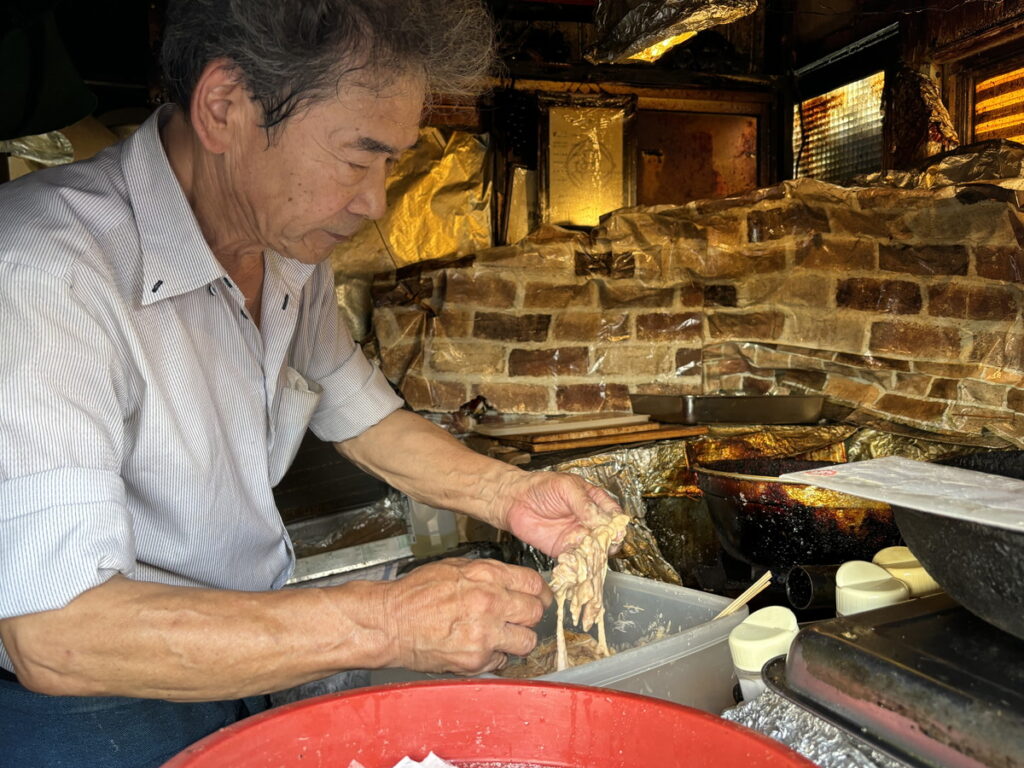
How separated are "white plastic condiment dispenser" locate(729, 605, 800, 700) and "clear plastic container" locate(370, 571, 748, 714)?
142 millimetres

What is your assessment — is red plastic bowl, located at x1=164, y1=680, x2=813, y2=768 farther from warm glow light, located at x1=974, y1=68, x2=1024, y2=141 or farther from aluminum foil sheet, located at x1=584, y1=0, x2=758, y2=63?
warm glow light, located at x1=974, y1=68, x2=1024, y2=141

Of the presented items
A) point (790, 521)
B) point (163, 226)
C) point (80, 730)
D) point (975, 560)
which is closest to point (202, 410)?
point (163, 226)

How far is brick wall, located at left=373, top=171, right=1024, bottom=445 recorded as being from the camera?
10.6ft

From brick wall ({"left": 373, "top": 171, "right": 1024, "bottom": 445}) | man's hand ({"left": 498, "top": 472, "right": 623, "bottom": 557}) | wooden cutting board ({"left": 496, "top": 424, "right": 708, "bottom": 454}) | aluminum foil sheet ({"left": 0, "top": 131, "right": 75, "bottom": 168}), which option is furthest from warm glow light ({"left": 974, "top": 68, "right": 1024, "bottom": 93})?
aluminum foil sheet ({"left": 0, "top": 131, "right": 75, "bottom": 168})

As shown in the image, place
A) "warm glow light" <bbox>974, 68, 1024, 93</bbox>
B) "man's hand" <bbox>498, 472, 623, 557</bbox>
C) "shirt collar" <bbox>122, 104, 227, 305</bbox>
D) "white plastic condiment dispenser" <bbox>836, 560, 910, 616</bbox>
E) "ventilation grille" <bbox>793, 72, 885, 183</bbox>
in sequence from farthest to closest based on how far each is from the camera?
"ventilation grille" <bbox>793, 72, 885, 183</bbox>
"warm glow light" <bbox>974, 68, 1024, 93</bbox>
"man's hand" <bbox>498, 472, 623, 557</bbox>
"shirt collar" <bbox>122, 104, 227, 305</bbox>
"white plastic condiment dispenser" <bbox>836, 560, 910, 616</bbox>

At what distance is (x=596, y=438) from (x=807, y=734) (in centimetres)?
225

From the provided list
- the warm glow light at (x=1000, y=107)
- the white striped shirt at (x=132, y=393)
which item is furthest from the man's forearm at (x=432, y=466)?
the warm glow light at (x=1000, y=107)

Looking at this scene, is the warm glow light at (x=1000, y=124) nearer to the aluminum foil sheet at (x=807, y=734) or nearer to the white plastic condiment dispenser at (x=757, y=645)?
the white plastic condiment dispenser at (x=757, y=645)

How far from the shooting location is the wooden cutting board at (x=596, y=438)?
301 cm

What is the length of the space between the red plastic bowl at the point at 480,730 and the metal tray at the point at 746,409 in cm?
260

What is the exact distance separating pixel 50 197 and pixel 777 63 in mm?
4187

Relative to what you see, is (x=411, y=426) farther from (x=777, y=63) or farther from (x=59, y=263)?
(x=777, y=63)

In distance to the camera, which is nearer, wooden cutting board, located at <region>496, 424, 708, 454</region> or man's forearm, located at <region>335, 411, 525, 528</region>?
man's forearm, located at <region>335, 411, 525, 528</region>

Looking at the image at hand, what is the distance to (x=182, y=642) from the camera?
98 centimetres
